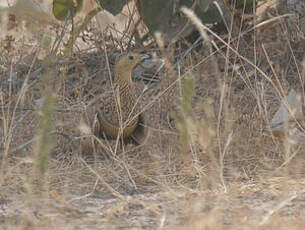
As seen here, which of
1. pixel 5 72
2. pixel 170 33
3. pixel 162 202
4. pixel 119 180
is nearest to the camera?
pixel 162 202

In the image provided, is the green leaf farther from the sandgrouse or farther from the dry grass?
the sandgrouse

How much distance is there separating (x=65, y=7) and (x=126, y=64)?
977 mm

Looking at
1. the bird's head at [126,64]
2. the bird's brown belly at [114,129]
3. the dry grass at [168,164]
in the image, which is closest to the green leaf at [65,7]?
the dry grass at [168,164]

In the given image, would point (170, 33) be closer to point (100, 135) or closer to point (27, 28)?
point (100, 135)

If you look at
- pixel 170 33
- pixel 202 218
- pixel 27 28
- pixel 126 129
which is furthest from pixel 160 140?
pixel 27 28

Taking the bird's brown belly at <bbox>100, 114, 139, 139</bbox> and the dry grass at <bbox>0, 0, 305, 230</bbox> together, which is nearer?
the dry grass at <bbox>0, 0, 305, 230</bbox>

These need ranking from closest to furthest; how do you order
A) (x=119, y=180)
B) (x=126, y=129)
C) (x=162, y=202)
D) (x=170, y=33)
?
(x=162, y=202) < (x=119, y=180) < (x=126, y=129) < (x=170, y=33)

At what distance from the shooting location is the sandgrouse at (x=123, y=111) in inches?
128

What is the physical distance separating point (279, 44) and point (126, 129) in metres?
1.53

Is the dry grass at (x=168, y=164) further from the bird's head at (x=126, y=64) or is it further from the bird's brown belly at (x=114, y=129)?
the bird's head at (x=126, y=64)

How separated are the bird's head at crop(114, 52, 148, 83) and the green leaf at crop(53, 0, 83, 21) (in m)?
0.89

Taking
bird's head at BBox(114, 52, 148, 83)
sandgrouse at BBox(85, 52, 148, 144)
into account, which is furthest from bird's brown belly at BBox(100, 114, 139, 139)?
bird's head at BBox(114, 52, 148, 83)

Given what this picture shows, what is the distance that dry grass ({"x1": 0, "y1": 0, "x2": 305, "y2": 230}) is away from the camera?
222cm

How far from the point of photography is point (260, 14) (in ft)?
14.6
